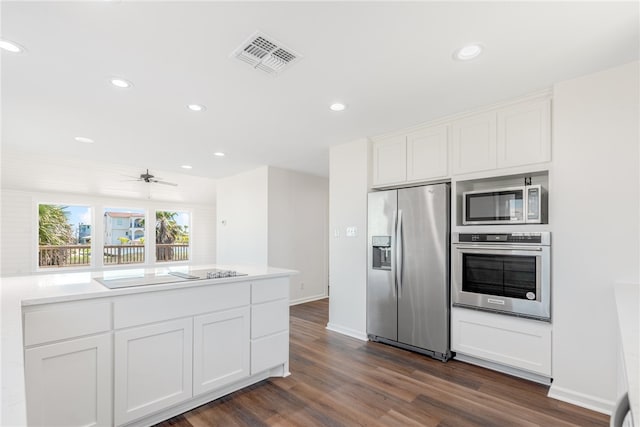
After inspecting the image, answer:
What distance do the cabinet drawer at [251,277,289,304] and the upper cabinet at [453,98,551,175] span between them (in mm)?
2000

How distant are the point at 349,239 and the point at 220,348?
210 centimetres

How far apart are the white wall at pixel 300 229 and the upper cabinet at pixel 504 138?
3181mm

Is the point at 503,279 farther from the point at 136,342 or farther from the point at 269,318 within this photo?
the point at 136,342

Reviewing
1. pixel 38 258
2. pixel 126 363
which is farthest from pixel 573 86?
pixel 38 258

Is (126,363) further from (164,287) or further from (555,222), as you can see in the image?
(555,222)

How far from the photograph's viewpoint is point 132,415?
192 cm

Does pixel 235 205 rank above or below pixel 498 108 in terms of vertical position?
below

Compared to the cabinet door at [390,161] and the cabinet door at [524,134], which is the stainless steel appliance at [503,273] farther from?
the cabinet door at [390,161]

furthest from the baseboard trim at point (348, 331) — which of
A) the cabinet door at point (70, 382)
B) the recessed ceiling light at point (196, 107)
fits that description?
the recessed ceiling light at point (196, 107)

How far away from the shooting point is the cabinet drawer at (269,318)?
2.55 meters

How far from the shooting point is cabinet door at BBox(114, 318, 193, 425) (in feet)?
6.18

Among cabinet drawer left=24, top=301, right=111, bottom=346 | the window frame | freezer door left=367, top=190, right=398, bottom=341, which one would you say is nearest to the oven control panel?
freezer door left=367, top=190, right=398, bottom=341

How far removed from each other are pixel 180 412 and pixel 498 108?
3544 mm

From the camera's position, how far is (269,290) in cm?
268
